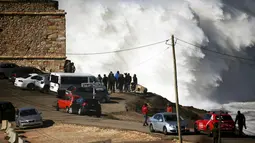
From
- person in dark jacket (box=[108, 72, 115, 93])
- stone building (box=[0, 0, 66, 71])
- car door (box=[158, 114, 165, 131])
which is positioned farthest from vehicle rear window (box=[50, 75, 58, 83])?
car door (box=[158, 114, 165, 131])

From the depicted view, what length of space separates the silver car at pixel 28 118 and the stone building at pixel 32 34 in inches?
840

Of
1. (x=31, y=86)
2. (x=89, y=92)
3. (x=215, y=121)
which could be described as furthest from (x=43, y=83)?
(x=215, y=121)

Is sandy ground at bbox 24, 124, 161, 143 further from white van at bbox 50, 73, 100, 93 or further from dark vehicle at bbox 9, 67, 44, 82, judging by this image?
dark vehicle at bbox 9, 67, 44, 82

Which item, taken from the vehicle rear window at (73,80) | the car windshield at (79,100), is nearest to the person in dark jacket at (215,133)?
the car windshield at (79,100)

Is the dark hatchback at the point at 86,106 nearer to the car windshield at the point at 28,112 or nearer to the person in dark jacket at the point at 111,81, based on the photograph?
the car windshield at the point at 28,112

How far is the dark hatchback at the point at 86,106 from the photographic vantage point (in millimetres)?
36719

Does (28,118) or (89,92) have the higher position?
(89,92)

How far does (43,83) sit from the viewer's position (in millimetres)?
45625

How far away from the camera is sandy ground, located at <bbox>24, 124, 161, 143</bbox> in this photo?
28406 mm

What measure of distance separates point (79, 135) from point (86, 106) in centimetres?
673

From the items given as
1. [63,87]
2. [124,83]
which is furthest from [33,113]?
[124,83]

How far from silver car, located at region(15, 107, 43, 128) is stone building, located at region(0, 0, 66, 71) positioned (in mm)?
21329

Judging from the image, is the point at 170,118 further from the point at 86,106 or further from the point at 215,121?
the point at 86,106

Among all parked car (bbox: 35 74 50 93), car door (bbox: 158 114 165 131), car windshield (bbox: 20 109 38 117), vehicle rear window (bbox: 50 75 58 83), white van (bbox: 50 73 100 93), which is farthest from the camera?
parked car (bbox: 35 74 50 93)
